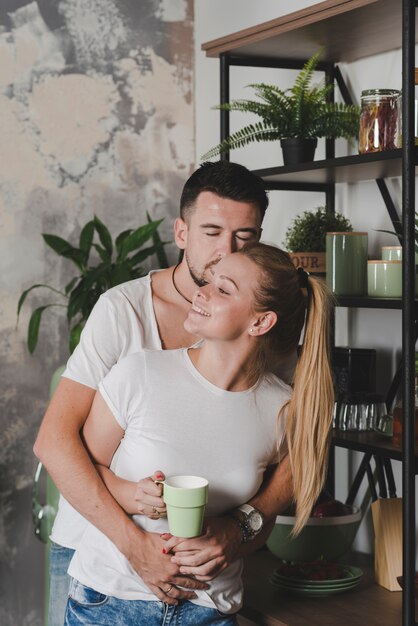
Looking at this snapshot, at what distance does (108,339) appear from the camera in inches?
73.6

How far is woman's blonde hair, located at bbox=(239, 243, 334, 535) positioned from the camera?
69.6 inches

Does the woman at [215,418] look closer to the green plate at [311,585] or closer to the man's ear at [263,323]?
the man's ear at [263,323]

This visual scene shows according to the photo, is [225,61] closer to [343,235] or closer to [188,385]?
[343,235]

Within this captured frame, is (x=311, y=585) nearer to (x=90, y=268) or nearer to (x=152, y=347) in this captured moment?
(x=152, y=347)

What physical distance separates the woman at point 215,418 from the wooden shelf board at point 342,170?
429 mm

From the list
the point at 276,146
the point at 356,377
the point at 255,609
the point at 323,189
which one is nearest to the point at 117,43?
the point at 276,146

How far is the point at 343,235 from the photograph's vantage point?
2.30 m

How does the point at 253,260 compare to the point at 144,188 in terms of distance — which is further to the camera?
the point at 144,188

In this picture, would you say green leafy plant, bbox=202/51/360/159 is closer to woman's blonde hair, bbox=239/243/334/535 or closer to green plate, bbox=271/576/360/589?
woman's blonde hair, bbox=239/243/334/535

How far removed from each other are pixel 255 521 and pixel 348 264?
81 centimetres

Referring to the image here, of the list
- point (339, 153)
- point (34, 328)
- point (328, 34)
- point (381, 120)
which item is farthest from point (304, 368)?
point (34, 328)

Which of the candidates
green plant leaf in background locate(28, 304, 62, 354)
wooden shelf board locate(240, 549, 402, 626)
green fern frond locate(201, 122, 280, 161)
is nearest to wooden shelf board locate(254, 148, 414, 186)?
green fern frond locate(201, 122, 280, 161)

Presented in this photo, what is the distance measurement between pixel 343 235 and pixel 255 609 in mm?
963

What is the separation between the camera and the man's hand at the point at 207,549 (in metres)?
1.66
